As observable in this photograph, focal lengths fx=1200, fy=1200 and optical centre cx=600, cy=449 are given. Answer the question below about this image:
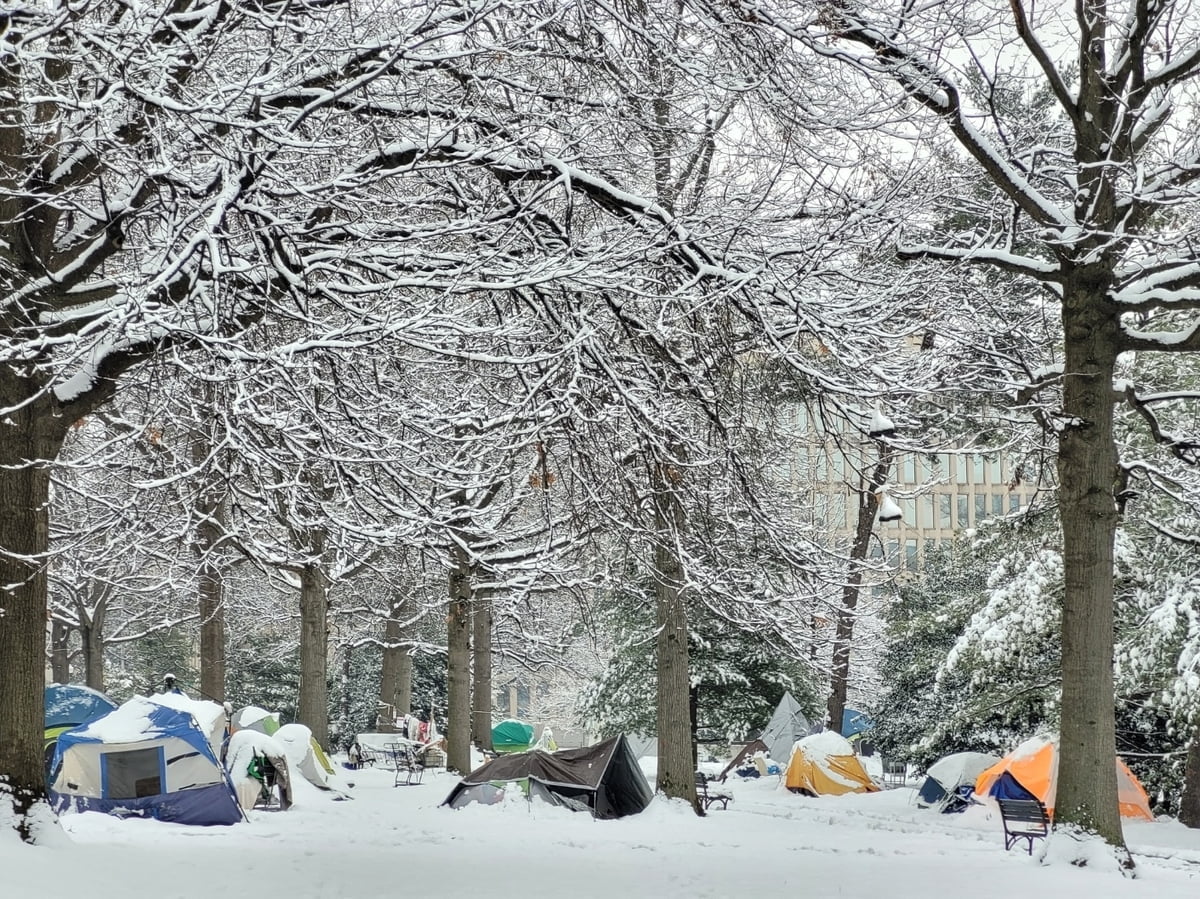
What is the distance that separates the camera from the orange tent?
1773cm

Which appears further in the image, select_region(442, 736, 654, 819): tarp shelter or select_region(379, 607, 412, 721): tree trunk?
select_region(379, 607, 412, 721): tree trunk

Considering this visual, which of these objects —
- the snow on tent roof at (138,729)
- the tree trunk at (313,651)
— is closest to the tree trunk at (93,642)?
the tree trunk at (313,651)

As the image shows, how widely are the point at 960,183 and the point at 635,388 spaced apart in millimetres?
5049

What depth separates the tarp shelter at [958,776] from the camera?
67.1 feet

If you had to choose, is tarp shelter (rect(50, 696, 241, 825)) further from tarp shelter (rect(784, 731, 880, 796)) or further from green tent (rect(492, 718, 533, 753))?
green tent (rect(492, 718, 533, 753))

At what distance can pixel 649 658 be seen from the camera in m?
28.8

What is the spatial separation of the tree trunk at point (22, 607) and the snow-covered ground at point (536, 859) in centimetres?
50

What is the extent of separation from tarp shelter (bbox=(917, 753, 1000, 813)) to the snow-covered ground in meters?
2.82

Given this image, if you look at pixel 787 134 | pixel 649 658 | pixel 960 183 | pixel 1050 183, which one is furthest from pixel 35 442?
pixel 649 658

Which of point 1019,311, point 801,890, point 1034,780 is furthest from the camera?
point 1034,780

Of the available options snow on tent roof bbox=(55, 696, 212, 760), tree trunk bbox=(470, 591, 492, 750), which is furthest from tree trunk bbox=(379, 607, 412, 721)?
snow on tent roof bbox=(55, 696, 212, 760)

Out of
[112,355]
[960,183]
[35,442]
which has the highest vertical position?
[960,183]

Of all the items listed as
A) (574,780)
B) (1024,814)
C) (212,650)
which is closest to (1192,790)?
(1024,814)

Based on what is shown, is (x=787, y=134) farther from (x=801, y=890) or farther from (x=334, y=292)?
(x=801, y=890)
